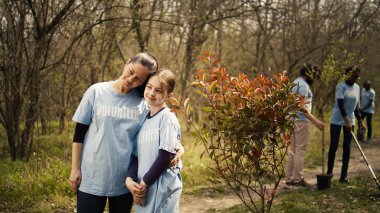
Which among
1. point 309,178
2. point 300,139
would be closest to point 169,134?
point 300,139

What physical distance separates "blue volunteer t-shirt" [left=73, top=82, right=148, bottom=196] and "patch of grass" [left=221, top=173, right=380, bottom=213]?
10.8 ft

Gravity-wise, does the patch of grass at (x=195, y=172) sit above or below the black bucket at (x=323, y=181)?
below

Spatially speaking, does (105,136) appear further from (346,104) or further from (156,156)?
(346,104)

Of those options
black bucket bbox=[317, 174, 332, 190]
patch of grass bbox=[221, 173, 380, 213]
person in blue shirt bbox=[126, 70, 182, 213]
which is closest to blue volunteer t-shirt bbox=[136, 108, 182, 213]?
person in blue shirt bbox=[126, 70, 182, 213]

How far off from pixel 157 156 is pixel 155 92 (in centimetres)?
41

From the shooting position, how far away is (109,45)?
33.6 ft

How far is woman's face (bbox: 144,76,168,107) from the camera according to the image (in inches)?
110

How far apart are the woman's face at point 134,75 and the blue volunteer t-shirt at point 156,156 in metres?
0.24

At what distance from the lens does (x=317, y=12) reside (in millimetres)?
13953

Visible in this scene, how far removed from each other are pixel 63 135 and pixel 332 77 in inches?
250

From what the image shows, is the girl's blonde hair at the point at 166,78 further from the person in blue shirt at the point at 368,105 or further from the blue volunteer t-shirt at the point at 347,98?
the person in blue shirt at the point at 368,105

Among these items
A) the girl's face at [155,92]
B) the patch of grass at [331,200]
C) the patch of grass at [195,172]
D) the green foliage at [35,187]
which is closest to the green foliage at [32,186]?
the green foliage at [35,187]

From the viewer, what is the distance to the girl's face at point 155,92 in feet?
9.13

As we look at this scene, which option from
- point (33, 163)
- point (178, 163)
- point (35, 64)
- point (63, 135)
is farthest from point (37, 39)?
point (178, 163)
